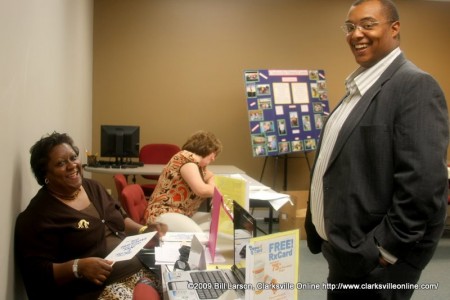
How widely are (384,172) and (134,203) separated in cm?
191

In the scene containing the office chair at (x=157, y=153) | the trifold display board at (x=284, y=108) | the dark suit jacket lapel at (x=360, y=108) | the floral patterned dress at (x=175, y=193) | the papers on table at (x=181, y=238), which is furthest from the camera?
the trifold display board at (x=284, y=108)

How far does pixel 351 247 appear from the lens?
1359mm

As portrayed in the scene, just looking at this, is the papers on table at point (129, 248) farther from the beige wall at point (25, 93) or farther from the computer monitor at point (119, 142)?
the computer monitor at point (119, 142)

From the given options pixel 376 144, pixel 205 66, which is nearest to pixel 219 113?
pixel 205 66

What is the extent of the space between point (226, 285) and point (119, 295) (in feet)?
2.07

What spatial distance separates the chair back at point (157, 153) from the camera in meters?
5.11

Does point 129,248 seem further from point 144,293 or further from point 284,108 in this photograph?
point 284,108

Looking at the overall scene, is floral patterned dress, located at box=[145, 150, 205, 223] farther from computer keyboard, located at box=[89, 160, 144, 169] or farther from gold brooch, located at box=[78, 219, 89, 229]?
computer keyboard, located at box=[89, 160, 144, 169]

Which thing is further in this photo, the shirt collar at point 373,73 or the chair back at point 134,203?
the chair back at point 134,203

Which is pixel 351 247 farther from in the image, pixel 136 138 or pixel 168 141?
pixel 168 141

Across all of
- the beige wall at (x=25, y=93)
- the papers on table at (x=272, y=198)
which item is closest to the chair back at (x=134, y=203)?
the beige wall at (x=25, y=93)

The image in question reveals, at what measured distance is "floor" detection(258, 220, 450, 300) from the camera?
315 cm

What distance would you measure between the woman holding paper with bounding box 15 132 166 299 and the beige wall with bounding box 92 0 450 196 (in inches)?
142

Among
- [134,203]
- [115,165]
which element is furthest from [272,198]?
[115,165]
